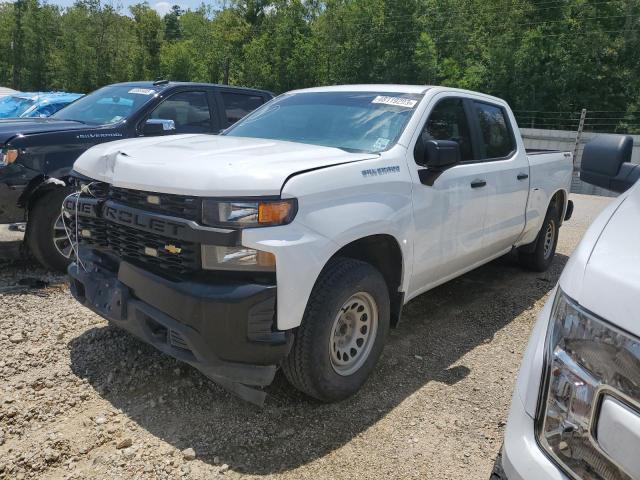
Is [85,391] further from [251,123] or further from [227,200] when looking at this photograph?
[251,123]

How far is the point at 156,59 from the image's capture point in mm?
39844

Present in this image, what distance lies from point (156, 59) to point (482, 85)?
23668mm

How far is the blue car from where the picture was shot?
1184 centimetres

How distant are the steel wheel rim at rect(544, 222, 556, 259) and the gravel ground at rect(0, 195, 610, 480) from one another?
7.02ft

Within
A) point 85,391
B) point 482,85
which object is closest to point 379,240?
point 85,391

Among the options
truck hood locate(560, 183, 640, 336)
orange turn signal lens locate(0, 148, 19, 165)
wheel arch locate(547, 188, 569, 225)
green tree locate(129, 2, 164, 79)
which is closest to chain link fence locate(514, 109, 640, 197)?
wheel arch locate(547, 188, 569, 225)

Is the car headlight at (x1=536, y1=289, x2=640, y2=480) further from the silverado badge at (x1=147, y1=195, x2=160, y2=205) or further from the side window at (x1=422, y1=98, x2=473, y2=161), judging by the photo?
the side window at (x1=422, y1=98, x2=473, y2=161)

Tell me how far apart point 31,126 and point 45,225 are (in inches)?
41.0

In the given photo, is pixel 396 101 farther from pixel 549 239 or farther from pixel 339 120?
pixel 549 239

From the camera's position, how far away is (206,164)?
2.74 metres

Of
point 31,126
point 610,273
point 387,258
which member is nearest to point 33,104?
point 31,126

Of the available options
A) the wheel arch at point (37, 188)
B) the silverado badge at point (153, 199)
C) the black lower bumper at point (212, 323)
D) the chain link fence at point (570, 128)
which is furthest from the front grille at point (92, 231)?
the chain link fence at point (570, 128)

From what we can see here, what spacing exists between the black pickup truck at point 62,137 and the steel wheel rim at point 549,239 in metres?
4.27

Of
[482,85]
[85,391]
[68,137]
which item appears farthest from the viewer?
[482,85]
